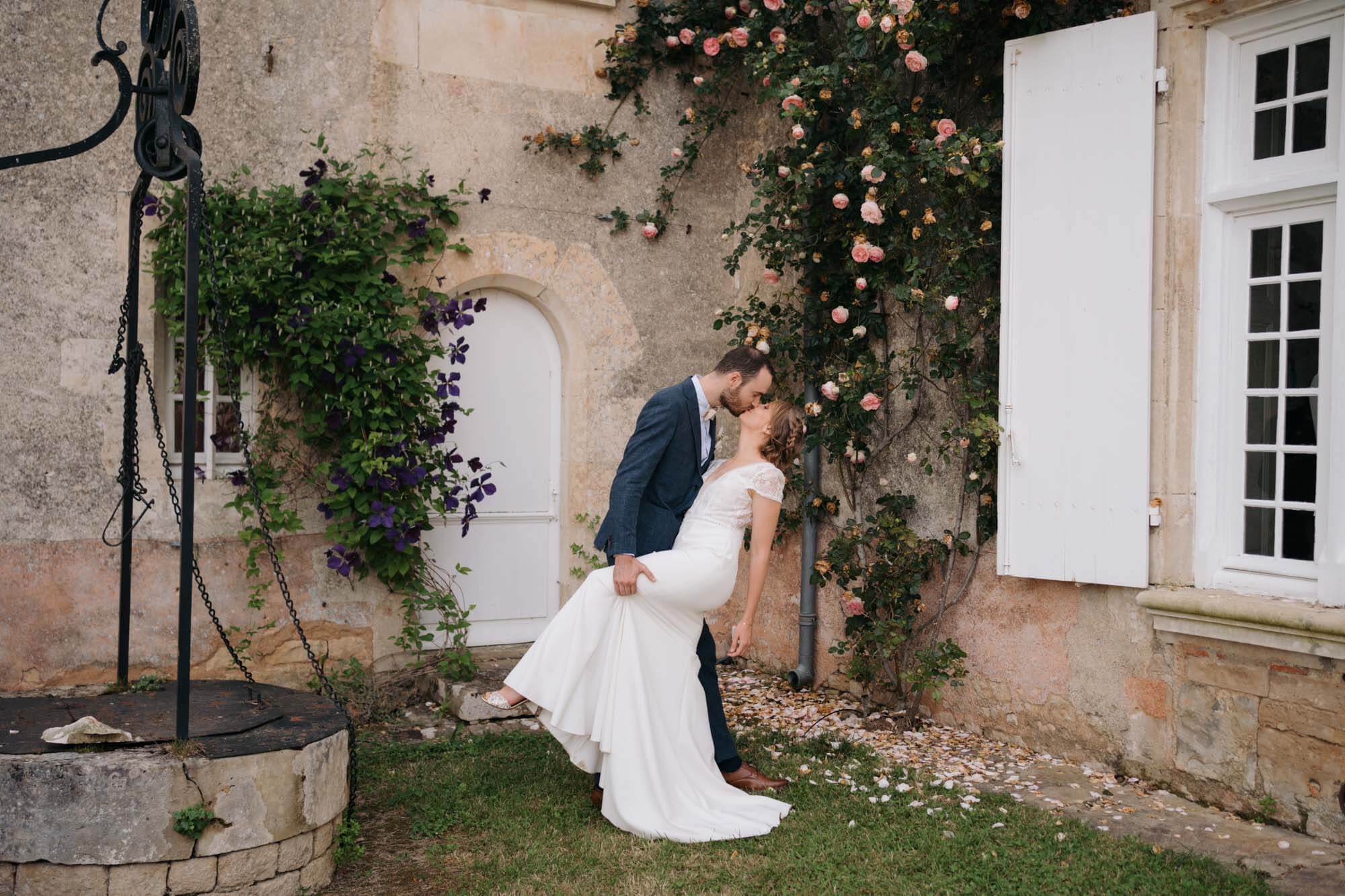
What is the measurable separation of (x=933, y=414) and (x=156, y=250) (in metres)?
4.17

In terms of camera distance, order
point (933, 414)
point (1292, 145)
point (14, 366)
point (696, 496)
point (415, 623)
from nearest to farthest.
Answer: point (1292, 145)
point (696, 496)
point (14, 366)
point (933, 414)
point (415, 623)

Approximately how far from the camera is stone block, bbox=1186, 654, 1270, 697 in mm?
4453

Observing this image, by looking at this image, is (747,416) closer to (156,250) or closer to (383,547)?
(383,547)

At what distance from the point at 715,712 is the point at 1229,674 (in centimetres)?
213

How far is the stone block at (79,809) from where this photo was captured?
11.2 feet

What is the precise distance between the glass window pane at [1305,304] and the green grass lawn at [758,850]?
7.12ft

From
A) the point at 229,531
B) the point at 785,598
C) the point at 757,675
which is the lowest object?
the point at 757,675

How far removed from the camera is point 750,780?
4809mm

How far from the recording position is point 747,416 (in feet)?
15.5

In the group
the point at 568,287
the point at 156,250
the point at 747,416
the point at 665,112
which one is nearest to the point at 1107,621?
the point at 747,416

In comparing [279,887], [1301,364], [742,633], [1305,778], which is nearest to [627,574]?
[742,633]

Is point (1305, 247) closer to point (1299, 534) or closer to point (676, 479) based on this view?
point (1299, 534)

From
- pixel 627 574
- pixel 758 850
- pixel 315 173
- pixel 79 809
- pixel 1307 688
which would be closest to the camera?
pixel 79 809

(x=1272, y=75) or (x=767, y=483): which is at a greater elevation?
(x=1272, y=75)
